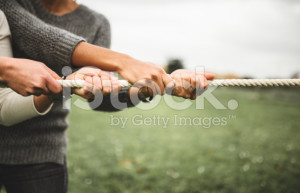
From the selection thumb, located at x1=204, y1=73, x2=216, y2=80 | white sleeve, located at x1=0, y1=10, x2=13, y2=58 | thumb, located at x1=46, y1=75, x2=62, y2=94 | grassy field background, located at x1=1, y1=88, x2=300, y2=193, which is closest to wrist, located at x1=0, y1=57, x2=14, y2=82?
thumb, located at x1=46, y1=75, x2=62, y2=94

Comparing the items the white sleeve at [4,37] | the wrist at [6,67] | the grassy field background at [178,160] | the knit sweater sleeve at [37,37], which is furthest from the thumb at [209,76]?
the grassy field background at [178,160]

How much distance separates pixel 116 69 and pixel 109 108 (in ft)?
1.37

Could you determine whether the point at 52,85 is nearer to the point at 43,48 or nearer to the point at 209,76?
the point at 43,48

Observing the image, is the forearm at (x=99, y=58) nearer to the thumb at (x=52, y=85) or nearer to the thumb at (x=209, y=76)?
the thumb at (x=52, y=85)

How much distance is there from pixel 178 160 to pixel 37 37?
2.62 metres

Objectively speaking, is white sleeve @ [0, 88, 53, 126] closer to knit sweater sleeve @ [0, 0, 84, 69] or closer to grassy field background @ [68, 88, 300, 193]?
knit sweater sleeve @ [0, 0, 84, 69]

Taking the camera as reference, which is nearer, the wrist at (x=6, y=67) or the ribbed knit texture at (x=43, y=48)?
the wrist at (x=6, y=67)

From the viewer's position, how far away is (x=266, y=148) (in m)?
3.90

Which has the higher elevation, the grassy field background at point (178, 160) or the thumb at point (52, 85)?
the thumb at point (52, 85)

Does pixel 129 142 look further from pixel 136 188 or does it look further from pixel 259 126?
pixel 259 126

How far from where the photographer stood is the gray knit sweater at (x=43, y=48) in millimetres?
793

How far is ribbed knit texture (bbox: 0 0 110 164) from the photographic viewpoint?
0.79 metres

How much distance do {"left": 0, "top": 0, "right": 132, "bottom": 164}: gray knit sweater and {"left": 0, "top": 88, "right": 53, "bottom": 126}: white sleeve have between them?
0.44 ft

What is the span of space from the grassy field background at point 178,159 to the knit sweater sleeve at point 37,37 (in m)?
1.75
